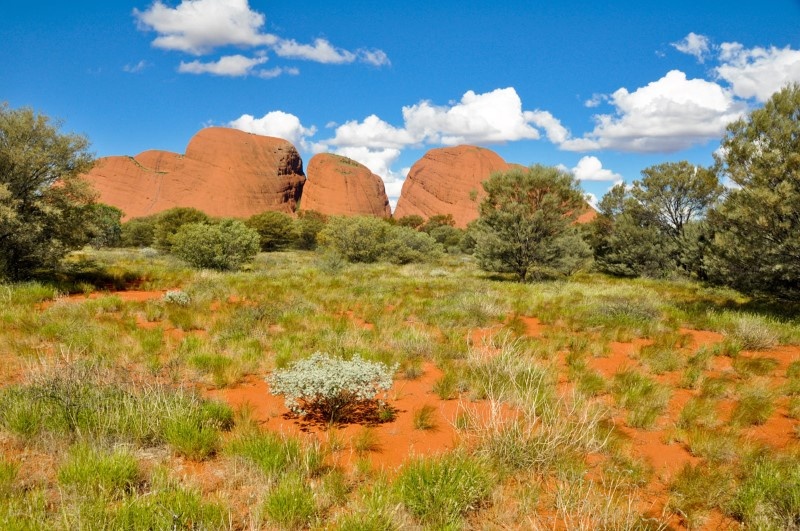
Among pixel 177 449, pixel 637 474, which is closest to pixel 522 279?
pixel 637 474

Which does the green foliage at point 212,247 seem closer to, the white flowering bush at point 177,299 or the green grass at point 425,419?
the white flowering bush at point 177,299

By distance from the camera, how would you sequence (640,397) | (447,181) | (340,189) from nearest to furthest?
1. (640,397)
2. (447,181)
3. (340,189)

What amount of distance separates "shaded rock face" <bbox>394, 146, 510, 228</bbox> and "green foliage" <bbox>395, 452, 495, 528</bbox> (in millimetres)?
108900

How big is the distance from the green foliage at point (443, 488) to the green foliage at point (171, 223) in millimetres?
34096

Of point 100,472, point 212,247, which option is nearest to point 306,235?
point 212,247

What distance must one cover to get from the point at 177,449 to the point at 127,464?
583mm

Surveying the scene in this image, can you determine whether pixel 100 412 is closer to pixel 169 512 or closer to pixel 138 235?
pixel 169 512

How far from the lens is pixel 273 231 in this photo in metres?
51.0

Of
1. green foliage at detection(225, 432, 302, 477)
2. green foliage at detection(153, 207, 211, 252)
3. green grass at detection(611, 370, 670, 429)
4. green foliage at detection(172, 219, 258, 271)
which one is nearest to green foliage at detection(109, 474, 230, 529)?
green foliage at detection(225, 432, 302, 477)

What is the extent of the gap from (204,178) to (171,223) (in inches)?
3199

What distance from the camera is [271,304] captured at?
429 inches

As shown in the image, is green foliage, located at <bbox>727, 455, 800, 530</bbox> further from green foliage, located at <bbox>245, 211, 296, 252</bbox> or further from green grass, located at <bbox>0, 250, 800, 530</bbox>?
green foliage, located at <bbox>245, 211, 296, 252</bbox>

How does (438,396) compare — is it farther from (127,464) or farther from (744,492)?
(127,464)

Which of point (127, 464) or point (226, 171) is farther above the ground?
point (226, 171)
